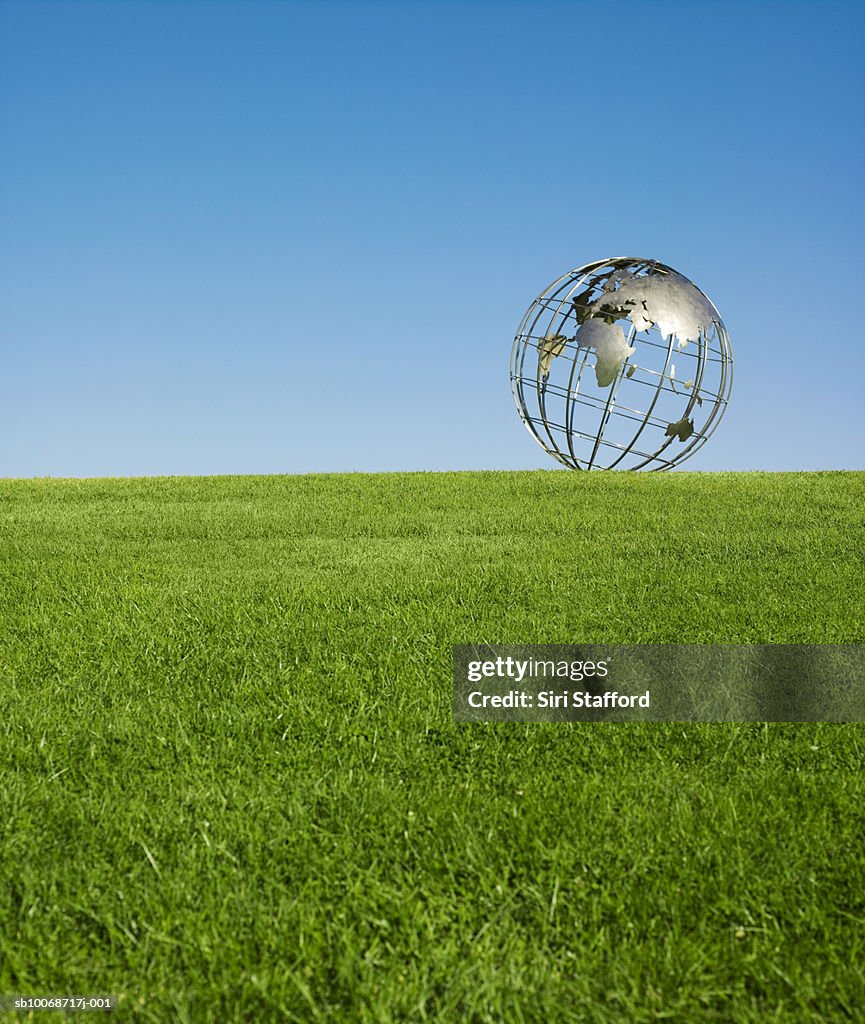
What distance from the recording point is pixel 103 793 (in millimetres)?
3824

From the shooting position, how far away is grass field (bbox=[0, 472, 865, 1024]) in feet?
8.86

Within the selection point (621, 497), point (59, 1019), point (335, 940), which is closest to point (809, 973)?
point (335, 940)

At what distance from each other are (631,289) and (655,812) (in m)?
11.9

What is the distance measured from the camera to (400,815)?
355cm

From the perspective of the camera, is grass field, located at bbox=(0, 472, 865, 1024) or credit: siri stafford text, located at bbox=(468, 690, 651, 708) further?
credit: siri stafford text, located at bbox=(468, 690, 651, 708)

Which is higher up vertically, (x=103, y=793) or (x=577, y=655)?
(x=577, y=655)

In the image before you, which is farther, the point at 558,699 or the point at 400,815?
the point at 558,699

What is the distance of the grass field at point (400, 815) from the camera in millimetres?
2699

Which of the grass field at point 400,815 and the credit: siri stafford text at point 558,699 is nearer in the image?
the grass field at point 400,815

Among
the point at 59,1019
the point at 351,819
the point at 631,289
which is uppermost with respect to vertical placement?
the point at 631,289

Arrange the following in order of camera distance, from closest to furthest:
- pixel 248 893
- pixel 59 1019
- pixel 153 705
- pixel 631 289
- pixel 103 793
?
pixel 59 1019, pixel 248 893, pixel 103 793, pixel 153 705, pixel 631 289

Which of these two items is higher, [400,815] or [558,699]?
[558,699]

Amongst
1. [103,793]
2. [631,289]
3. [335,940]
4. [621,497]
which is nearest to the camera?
[335,940]

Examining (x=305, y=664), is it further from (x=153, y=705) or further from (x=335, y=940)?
(x=335, y=940)
